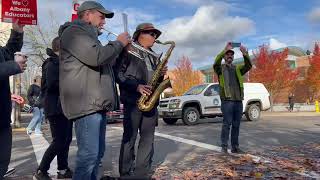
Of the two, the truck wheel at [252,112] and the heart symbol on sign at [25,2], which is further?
the truck wheel at [252,112]

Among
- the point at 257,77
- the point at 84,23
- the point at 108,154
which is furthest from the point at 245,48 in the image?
the point at 257,77

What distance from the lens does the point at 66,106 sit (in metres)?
3.81

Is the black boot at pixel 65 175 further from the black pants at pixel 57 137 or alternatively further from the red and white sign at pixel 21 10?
the red and white sign at pixel 21 10

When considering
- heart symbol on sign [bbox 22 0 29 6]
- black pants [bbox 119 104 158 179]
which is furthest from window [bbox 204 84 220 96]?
black pants [bbox 119 104 158 179]

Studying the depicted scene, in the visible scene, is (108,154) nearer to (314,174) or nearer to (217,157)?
(217,157)

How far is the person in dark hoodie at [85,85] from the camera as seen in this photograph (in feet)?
12.0

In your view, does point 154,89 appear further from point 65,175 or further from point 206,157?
point 206,157

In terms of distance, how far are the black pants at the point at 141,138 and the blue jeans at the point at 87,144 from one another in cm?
135

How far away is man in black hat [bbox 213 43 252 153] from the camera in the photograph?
7859 mm

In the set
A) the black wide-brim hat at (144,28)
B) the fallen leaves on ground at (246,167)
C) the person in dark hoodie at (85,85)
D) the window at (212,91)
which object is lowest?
the fallen leaves on ground at (246,167)

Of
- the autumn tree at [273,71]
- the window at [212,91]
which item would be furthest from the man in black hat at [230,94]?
the autumn tree at [273,71]

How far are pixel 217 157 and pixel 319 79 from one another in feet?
138

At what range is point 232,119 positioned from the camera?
7.94 m

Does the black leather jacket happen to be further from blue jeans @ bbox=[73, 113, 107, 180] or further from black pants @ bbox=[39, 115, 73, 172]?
blue jeans @ bbox=[73, 113, 107, 180]
